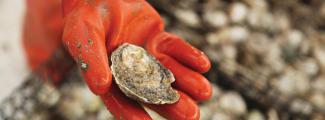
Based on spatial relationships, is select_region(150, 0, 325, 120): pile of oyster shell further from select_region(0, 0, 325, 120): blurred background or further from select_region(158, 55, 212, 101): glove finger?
select_region(158, 55, 212, 101): glove finger

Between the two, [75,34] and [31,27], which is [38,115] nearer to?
[31,27]

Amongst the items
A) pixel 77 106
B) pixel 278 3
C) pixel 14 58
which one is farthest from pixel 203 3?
pixel 14 58

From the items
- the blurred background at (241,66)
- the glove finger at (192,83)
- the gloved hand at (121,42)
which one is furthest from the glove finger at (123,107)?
the blurred background at (241,66)

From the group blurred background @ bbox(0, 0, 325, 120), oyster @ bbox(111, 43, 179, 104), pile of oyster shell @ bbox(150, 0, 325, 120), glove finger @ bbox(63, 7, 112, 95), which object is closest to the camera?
glove finger @ bbox(63, 7, 112, 95)

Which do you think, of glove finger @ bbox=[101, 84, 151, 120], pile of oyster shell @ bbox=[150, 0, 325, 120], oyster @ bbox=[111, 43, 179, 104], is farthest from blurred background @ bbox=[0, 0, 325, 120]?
glove finger @ bbox=[101, 84, 151, 120]

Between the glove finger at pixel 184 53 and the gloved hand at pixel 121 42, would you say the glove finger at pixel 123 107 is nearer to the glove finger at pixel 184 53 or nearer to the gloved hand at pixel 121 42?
the gloved hand at pixel 121 42

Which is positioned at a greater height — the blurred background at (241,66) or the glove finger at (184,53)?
the glove finger at (184,53)

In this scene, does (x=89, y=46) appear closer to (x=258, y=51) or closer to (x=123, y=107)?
(x=123, y=107)
